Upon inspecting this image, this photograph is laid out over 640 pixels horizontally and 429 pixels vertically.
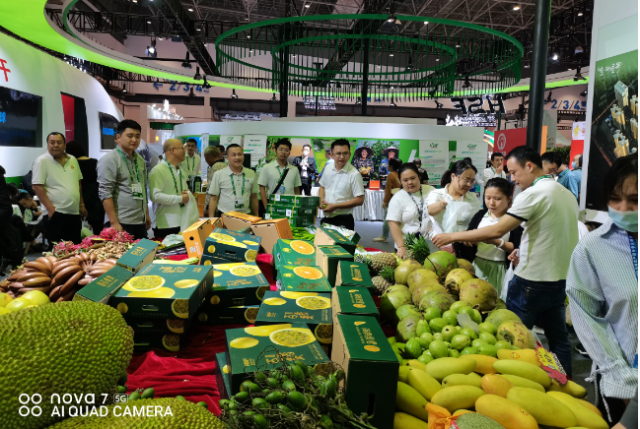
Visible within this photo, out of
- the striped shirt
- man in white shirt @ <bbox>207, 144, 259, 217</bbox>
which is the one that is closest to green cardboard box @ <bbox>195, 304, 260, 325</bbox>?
the striped shirt

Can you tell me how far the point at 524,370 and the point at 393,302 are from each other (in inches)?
30.0

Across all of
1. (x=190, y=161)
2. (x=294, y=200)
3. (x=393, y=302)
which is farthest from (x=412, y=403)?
(x=190, y=161)

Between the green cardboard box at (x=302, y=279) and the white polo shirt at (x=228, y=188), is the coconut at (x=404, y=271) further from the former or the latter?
the white polo shirt at (x=228, y=188)

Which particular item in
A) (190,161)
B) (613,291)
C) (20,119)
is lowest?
(613,291)

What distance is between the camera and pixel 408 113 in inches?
1072

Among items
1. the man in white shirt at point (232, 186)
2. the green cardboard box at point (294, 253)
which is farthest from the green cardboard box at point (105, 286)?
the man in white shirt at point (232, 186)

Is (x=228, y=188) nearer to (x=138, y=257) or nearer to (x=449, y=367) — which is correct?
(x=138, y=257)

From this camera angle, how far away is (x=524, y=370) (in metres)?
1.40

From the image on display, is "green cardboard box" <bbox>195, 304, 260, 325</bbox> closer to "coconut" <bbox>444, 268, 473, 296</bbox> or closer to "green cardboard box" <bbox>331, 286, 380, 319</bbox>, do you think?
"green cardboard box" <bbox>331, 286, 380, 319</bbox>

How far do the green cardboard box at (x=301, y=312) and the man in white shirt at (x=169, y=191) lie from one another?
88.8 inches

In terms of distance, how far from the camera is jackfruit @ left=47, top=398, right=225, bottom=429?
82 centimetres

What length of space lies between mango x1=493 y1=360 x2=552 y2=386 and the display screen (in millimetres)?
7885

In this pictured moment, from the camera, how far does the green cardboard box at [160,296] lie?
1554 millimetres

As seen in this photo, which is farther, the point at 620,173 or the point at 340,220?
the point at 340,220
